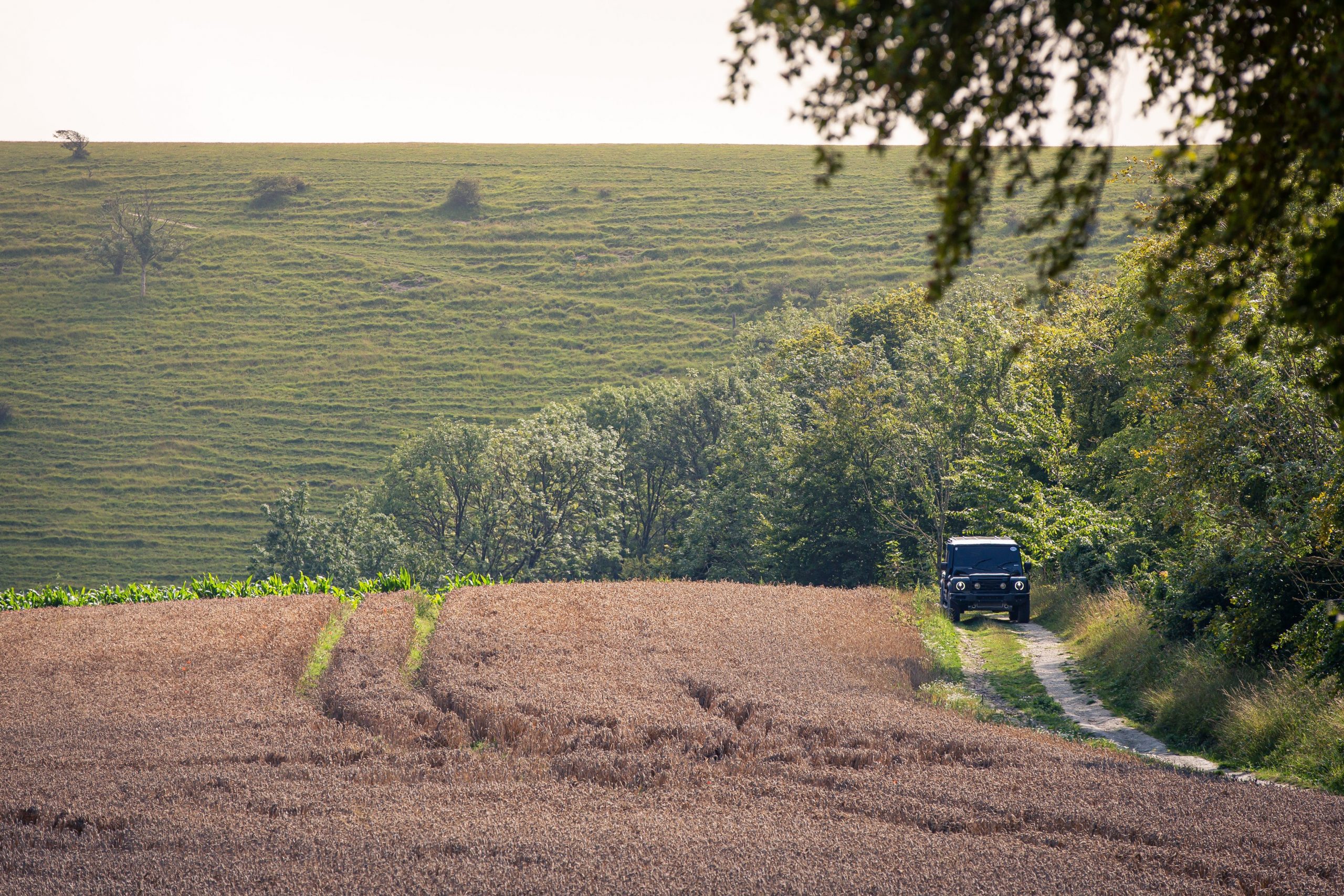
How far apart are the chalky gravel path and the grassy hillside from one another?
185ft

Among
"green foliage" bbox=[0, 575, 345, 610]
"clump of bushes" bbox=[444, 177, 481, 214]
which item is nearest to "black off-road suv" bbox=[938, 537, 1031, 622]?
"green foliage" bbox=[0, 575, 345, 610]

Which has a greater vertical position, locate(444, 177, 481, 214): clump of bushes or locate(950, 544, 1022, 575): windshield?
locate(444, 177, 481, 214): clump of bushes

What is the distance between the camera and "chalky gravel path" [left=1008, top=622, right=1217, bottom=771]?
580 inches

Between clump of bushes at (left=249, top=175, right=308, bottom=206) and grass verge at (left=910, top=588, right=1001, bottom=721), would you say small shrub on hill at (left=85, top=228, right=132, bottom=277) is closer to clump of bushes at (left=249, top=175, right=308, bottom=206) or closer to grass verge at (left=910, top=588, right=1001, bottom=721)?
clump of bushes at (left=249, top=175, right=308, bottom=206)

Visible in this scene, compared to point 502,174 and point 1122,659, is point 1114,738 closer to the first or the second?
point 1122,659

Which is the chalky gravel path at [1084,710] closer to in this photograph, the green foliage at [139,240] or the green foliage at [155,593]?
the green foliage at [155,593]

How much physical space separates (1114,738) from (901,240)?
98.2 metres

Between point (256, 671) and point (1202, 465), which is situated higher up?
point (1202, 465)

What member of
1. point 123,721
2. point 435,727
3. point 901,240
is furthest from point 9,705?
point 901,240

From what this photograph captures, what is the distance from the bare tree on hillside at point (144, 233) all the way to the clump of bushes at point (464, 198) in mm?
28496

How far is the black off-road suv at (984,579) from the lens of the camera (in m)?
27.3

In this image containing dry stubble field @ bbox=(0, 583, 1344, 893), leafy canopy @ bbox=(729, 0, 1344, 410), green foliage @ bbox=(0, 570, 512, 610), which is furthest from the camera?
green foliage @ bbox=(0, 570, 512, 610)

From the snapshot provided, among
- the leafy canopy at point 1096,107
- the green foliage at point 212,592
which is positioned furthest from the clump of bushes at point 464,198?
the leafy canopy at point 1096,107

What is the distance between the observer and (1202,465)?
16141 millimetres
